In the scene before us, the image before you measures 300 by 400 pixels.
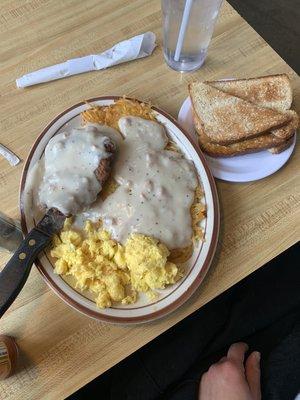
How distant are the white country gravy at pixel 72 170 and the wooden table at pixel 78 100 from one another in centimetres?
12

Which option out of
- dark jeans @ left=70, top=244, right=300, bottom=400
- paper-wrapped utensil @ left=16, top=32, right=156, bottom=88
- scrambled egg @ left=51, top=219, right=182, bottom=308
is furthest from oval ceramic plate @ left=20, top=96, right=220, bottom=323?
dark jeans @ left=70, top=244, right=300, bottom=400

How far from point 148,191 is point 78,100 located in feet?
1.16

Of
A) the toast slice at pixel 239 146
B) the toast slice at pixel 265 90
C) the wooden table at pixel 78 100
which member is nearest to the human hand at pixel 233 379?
the wooden table at pixel 78 100

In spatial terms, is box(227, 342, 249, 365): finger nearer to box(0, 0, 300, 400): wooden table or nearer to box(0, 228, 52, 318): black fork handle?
box(0, 0, 300, 400): wooden table

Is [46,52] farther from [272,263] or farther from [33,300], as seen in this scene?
[272,263]

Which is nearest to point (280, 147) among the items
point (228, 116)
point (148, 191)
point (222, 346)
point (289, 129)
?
point (289, 129)

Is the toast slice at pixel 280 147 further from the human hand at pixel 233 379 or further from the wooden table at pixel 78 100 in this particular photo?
the human hand at pixel 233 379

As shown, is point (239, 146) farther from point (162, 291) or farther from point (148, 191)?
point (162, 291)

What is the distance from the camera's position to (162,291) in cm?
94

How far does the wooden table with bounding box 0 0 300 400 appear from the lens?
91 centimetres

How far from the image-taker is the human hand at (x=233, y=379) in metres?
1.20

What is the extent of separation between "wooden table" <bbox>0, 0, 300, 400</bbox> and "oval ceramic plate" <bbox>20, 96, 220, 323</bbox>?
0.05 meters

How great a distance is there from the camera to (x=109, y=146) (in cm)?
99

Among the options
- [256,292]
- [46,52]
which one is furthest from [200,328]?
[46,52]
